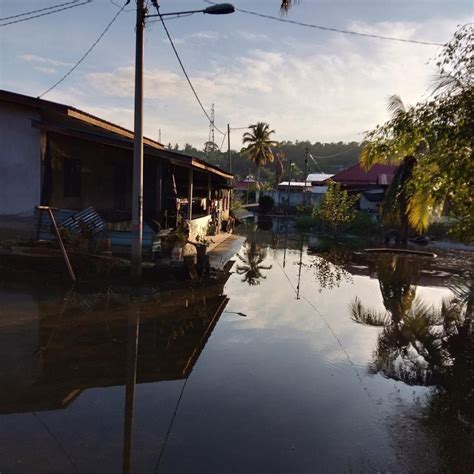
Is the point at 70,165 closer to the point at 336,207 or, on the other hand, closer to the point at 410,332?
the point at 410,332

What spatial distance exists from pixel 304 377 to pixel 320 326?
2531 mm

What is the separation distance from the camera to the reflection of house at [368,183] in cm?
3363

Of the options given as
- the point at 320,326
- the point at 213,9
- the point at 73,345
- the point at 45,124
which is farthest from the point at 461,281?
the point at 45,124

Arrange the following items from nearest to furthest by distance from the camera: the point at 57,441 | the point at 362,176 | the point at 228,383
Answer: the point at 57,441 < the point at 228,383 < the point at 362,176

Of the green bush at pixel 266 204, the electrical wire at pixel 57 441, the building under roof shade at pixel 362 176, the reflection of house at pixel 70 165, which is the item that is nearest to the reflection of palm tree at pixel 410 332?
the electrical wire at pixel 57 441

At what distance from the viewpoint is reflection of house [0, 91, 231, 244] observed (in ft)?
38.2

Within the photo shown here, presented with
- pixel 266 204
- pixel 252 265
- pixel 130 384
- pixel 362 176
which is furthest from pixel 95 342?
pixel 266 204

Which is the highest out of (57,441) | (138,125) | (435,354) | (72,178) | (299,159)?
(299,159)

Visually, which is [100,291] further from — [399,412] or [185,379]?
[399,412]

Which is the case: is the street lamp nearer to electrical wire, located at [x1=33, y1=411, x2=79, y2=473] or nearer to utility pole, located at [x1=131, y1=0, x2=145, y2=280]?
utility pole, located at [x1=131, y1=0, x2=145, y2=280]

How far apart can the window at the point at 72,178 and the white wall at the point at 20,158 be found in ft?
5.80

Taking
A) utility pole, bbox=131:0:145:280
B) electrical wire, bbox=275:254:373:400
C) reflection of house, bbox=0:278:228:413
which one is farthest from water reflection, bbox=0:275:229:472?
electrical wire, bbox=275:254:373:400

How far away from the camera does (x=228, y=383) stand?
5.37 metres

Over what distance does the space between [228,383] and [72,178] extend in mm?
10626
